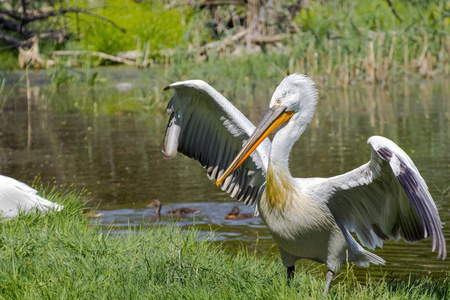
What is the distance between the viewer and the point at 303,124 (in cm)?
452

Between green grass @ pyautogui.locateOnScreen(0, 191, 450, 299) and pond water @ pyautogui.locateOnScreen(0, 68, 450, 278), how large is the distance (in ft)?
1.62

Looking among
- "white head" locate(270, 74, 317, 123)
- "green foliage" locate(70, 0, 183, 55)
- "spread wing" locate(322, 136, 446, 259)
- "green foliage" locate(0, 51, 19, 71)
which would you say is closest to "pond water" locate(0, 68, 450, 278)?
"spread wing" locate(322, 136, 446, 259)

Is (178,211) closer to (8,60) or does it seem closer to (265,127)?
(265,127)

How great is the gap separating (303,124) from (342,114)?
8.03 metres

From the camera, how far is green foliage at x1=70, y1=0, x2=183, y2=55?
21547mm

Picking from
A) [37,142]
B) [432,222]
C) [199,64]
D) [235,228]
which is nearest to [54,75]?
[199,64]

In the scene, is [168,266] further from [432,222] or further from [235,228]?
Answer: [235,228]

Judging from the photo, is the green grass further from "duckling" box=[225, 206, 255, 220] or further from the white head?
"duckling" box=[225, 206, 255, 220]

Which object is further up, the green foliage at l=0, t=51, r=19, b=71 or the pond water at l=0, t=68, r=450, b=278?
the pond water at l=0, t=68, r=450, b=278

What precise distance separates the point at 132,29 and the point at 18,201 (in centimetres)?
1764

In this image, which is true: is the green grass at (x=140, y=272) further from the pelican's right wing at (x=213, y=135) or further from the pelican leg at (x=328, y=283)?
the pelican's right wing at (x=213, y=135)

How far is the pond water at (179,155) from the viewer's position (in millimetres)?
6195

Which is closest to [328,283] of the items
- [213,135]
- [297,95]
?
[297,95]

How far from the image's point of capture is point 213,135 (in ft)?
17.2
